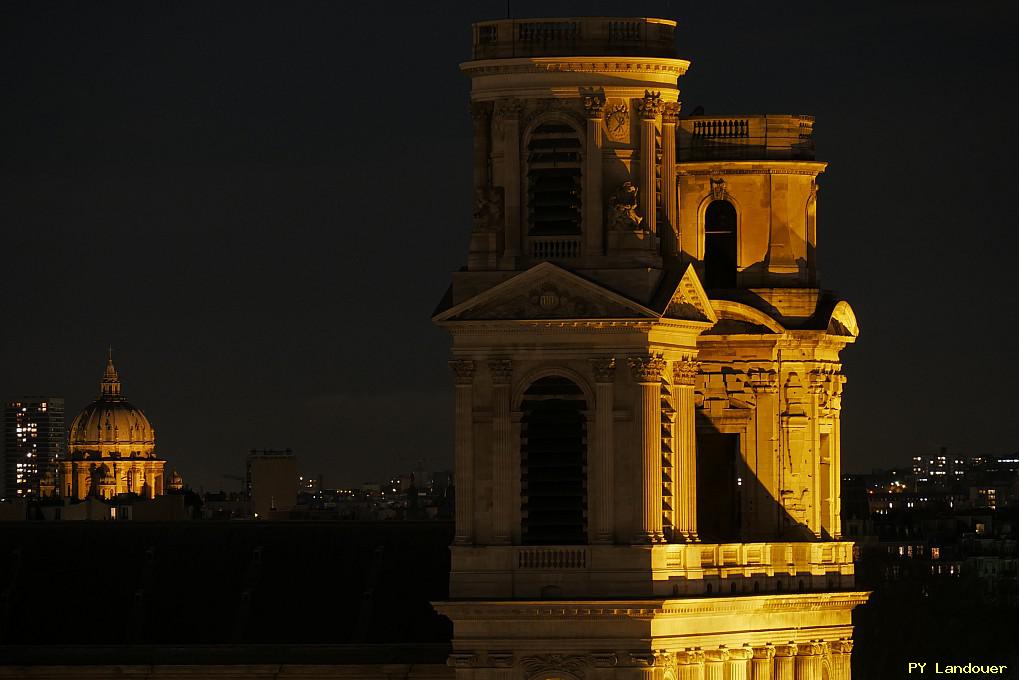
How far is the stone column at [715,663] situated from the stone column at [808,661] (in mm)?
4147

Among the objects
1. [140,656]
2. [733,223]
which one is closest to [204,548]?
[140,656]

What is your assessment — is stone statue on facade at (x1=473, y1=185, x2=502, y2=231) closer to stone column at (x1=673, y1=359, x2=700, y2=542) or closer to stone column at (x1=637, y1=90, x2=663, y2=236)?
stone column at (x1=637, y1=90, x2=663, y2=236)

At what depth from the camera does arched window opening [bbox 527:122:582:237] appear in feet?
311

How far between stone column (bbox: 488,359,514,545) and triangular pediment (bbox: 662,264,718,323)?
397 centimetres

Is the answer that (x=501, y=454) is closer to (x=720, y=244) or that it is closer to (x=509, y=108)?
(x=509, y=108)

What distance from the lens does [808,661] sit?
331 ft

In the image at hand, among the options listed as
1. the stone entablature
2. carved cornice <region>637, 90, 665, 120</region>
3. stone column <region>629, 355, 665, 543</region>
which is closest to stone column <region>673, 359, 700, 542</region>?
stone column <region>629, 355, 665, 543</region>

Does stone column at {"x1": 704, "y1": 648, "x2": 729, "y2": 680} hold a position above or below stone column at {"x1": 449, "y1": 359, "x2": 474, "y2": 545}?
below

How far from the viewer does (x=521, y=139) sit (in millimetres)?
94875

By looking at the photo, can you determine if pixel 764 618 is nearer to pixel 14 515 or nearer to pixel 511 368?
pixel 511 368

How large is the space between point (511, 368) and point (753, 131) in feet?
40.2

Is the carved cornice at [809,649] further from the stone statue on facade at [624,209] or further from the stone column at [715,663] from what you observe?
the stone statue on facade at [624,209]

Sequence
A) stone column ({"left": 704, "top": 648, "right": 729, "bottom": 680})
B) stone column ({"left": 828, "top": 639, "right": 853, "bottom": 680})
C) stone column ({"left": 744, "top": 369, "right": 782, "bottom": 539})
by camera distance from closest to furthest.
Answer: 1. stone column ({"left": 704, "top": 648, "right": 729, "bottom": 680})
2. stone column ({"left": 744, "top": 369, "right": 782, "bottom": 539})
3. stone column ({"left": 828, "top": 639, "right": 853, "bottom": 680})

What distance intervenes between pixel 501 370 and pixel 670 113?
732cm
